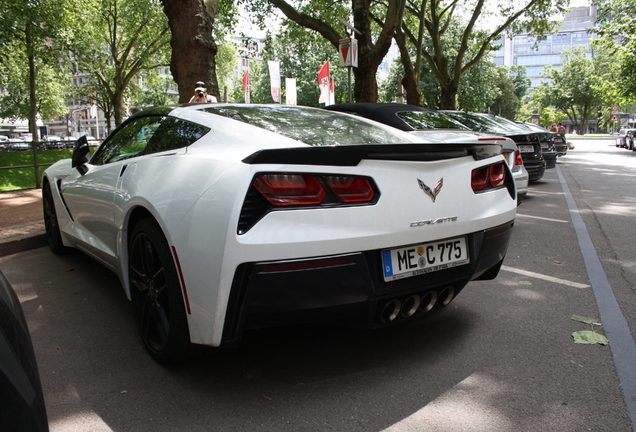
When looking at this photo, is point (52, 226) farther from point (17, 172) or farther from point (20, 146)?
point (17, 172)

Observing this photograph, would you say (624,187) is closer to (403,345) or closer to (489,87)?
(403,345)

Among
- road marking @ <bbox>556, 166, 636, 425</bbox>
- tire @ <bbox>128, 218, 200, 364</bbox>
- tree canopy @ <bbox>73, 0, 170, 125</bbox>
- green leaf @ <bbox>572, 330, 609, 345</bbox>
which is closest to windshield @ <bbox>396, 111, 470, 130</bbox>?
road marking @ <bbox>556, 166, 636, 425</bbox>

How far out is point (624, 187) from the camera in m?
11.1

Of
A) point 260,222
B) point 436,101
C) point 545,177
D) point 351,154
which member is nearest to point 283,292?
point 260,222

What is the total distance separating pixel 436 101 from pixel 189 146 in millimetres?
47054

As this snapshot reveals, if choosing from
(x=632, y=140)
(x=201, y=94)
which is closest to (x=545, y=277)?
(x=201, y=94)

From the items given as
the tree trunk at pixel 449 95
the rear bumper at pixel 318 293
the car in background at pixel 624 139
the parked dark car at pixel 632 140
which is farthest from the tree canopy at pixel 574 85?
the rear bumper at pixel 318 293

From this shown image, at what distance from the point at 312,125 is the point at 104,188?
1471 mm

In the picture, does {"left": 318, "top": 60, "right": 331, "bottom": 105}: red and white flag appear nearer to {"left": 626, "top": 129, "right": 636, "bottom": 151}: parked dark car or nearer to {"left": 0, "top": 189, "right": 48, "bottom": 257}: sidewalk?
{"left": 0, "top": 189, "right": 48, "bottom": 257}: sidewalk

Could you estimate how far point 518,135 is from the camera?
9.51 m

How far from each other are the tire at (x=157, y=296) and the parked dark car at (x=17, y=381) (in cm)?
119

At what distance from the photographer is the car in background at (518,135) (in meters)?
9.16

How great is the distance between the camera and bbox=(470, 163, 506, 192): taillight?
115 inches

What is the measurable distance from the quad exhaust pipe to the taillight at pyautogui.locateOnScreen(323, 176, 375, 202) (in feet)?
1.71
